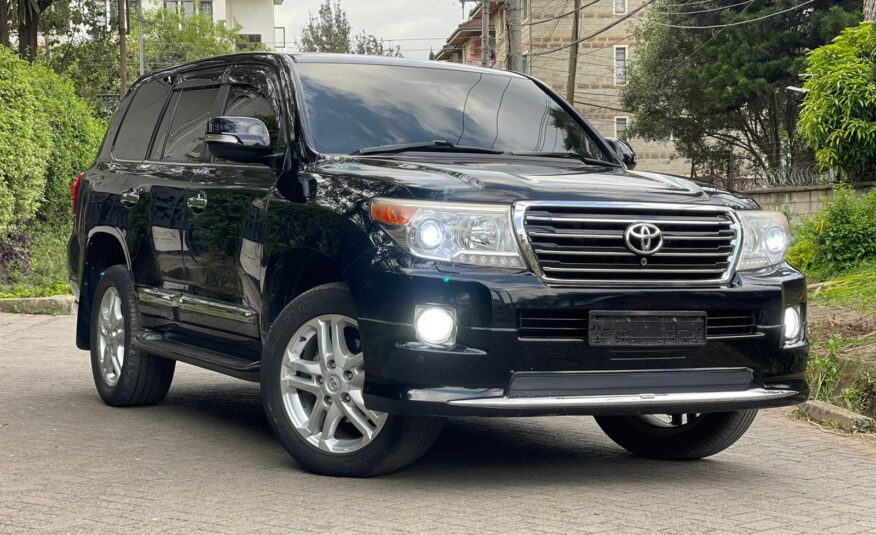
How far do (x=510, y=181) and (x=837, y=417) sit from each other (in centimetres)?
323

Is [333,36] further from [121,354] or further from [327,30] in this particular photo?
[121,354]

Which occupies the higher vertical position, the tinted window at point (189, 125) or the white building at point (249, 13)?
the white building at point (249, 13)

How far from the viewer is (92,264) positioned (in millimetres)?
9062

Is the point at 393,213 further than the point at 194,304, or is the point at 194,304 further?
the point at 194,304

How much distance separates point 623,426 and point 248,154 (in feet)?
7.70

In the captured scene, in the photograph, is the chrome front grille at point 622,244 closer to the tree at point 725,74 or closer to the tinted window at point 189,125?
the tinted window at point 189,125

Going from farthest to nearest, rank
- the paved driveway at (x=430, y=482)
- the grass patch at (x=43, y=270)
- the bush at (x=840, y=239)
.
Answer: the grass patch at (x=43, y=270) → the bush at (x=840, y=239) → the paved driveway at (x=430, y=482)

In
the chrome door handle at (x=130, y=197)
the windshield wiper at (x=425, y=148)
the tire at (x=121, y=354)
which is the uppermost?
the windshield wiper at (x=425, y=148)

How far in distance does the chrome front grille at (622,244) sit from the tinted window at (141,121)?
12.1ft

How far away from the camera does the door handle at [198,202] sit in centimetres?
741

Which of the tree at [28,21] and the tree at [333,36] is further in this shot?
the tree at [333,36]

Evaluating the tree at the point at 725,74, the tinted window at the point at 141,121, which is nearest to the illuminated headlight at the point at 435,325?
the tinted window at the point at 141,121

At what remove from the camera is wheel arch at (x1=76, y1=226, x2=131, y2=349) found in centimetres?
890

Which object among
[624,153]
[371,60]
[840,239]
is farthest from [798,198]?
[371,60]
